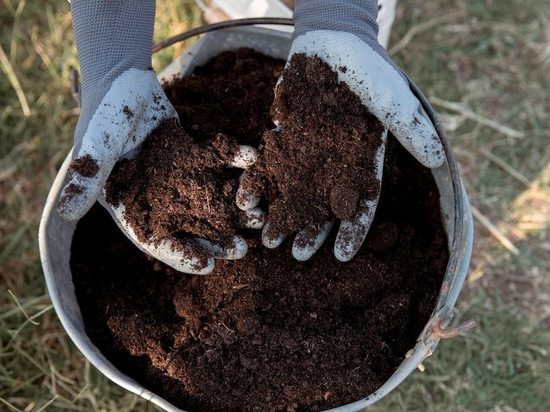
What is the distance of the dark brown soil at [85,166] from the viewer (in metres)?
1.10

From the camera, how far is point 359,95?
1.20 meters

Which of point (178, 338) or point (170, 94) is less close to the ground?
point (170, 94)

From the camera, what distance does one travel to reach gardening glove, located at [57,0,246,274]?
1.13 meters

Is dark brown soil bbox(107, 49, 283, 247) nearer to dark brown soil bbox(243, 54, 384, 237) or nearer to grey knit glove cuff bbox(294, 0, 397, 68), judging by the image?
dark brown soil bbox(243, 54, 384, 237)

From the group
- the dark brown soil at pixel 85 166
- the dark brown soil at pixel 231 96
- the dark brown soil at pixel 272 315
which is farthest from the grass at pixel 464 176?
the dark brown soil at pixel 85 166

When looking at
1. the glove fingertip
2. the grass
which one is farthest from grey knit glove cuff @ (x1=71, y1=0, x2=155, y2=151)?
the grass

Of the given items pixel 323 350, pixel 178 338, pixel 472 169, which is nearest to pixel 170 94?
pixel 178 338

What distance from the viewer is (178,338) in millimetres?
1206

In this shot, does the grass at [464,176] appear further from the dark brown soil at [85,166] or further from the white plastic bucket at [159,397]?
the dark brown soil at [85,166]

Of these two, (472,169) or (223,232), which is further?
(472,169)

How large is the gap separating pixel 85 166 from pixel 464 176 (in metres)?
1.28

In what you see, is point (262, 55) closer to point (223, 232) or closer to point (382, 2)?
point (382, 2)

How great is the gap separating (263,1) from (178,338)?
3.15 feet

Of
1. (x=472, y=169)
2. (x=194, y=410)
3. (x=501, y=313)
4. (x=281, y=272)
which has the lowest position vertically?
(x=501, y=313)
